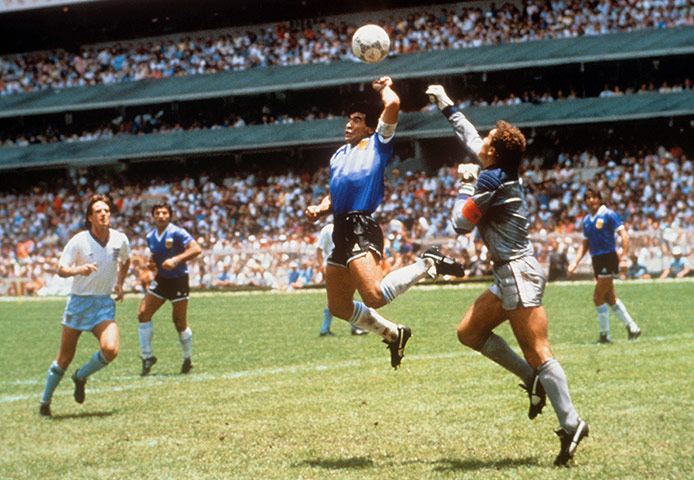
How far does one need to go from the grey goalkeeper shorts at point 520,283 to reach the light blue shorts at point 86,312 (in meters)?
4.79

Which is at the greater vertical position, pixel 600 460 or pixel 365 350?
pixel 600 460

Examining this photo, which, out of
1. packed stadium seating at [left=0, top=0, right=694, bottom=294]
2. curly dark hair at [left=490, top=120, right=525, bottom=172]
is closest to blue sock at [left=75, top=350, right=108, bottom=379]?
curly dark hair at [left=490, top=120, right=525, bottom=172]

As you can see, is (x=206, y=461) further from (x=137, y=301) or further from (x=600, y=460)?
(x=137, y=301)

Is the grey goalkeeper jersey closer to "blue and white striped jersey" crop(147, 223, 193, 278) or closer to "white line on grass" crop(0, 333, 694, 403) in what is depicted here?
"white line on grass" crop(0, 333, 694, 403)

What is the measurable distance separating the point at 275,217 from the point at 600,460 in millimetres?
29915

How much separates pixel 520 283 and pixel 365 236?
1600 mm

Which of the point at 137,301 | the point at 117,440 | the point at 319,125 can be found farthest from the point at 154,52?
the point at 117,440

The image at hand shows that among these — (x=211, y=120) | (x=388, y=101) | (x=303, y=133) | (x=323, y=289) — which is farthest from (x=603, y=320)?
(x=211, y=120)

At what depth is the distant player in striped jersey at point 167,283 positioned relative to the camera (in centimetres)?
1175

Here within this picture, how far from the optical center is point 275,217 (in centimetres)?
3522

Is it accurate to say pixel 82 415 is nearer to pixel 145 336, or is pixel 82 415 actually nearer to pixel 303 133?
pixel 145 336

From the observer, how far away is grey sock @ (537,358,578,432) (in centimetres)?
567

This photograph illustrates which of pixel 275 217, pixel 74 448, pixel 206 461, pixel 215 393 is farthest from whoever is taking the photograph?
pixel 275 217

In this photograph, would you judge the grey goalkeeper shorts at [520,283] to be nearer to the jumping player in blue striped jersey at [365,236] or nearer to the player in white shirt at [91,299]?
the jumping player in blue striped jersey at [365,236]
